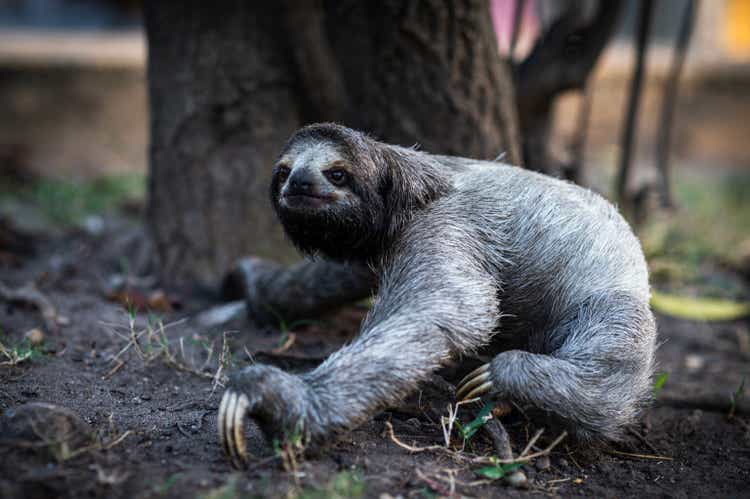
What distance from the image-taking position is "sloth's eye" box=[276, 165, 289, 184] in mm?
3990

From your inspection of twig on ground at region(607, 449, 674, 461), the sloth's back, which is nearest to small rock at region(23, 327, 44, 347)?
the sloth's back

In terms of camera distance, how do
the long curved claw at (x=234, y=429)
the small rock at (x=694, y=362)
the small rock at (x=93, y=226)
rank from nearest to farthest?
the long curved claw at (x=234, y=429), the small rock at (x=694, y=362), the small rock at (x=93, y=226)

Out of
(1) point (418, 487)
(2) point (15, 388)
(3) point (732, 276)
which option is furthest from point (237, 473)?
(3) point (732, 276)

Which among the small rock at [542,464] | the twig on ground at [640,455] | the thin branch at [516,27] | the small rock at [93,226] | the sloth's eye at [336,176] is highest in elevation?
the thin branch at [516,27]

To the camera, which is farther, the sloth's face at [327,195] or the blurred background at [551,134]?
the blurred background at [551,134]

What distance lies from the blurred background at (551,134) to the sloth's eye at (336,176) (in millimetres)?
3618

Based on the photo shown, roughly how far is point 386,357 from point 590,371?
3.53 feet

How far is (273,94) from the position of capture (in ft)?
20.1

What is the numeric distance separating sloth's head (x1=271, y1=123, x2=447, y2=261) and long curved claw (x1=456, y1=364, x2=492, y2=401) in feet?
3.02

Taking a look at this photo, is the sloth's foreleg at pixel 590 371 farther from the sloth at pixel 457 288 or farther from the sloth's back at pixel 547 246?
the sloth's back at pixel 547 246

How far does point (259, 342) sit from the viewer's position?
5.16 meters

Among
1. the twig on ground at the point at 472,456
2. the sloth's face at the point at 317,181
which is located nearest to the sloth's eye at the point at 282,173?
the sloth's face at the point at 317,181

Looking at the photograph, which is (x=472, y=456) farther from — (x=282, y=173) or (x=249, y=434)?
(x=282, y=173)

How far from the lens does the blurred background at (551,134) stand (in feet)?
28.3
